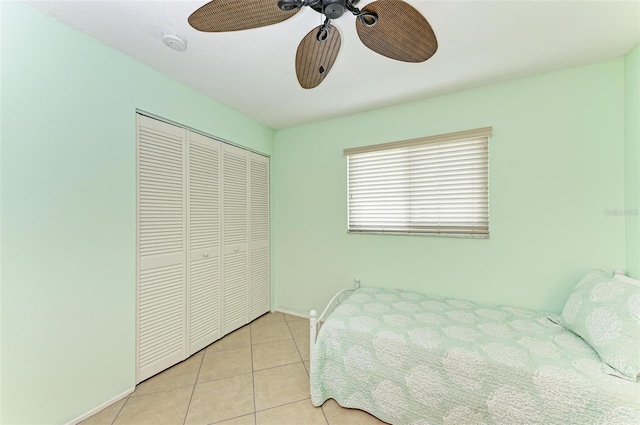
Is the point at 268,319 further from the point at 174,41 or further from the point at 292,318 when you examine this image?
the point at 174,41

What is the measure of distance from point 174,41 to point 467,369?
2.61 meters

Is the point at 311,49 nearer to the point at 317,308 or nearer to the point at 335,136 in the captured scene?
the point at 335,136

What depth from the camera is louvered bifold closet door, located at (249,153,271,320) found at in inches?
114

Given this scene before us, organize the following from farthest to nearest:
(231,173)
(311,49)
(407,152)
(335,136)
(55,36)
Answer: (335,136) → (231,173) → (407,152) → (55,36) → (311,49)

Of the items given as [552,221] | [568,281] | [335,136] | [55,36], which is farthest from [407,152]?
[55,36]

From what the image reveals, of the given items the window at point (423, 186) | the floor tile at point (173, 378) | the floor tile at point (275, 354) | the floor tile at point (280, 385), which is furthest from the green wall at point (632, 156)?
the floor tile at point (173, 378)

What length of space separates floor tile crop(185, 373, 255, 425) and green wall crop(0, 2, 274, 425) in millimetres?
542

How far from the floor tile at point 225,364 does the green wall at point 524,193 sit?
3.85ft

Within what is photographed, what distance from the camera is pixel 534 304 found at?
197cm

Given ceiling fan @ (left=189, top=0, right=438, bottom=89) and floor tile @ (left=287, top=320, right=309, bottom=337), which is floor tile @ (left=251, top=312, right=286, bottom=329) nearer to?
floor tile @ (left=287, top=320, right=309, bottom=337)

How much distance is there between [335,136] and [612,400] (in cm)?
268

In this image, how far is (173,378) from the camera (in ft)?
6.22

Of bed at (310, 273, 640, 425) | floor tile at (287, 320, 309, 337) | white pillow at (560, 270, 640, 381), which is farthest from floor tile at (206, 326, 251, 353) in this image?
white pillow at (560, 270, 640, 381)

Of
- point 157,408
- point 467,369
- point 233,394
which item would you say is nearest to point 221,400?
point 233,394
